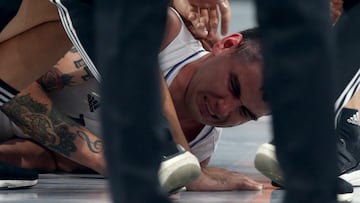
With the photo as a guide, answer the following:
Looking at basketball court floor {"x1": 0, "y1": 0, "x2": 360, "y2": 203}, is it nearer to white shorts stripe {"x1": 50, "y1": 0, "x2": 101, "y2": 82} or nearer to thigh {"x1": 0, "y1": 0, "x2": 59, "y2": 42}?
white shorts stripe {"x1": 50, "y1": 0, "x2": 101, "y2": 82}

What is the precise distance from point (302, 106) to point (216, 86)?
1.36m

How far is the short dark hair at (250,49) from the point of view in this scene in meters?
2.62

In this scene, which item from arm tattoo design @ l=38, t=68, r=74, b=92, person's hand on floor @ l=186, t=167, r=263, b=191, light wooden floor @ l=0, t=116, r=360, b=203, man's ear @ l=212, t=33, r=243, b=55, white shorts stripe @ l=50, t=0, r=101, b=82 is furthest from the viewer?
arm tattoo design @ l=38, t=68, r=74, b=92

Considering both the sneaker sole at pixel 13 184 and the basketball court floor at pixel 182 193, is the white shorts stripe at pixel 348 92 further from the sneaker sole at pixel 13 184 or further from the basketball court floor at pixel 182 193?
the sneaker sole at pixel 13 184

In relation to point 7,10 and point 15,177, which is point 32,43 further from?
point 15,177

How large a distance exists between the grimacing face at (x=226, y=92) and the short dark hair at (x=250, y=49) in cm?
2

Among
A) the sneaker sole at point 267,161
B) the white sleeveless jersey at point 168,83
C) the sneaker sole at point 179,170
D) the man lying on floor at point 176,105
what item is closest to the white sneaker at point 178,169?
the sneaker sole at point 179,170

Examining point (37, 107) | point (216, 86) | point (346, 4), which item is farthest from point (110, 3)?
point (37, 107)

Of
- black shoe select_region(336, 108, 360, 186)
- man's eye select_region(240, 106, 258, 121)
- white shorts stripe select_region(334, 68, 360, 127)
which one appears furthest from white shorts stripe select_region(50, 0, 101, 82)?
black shoe select_region(336, 108, 360, 186)

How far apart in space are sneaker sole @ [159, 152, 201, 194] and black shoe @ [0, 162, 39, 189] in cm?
64

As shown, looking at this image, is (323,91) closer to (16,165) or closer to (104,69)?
(104,69)

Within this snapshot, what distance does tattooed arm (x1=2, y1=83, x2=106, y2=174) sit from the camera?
283 centimetres

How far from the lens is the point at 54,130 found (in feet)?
9.29

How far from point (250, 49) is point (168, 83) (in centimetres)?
29
